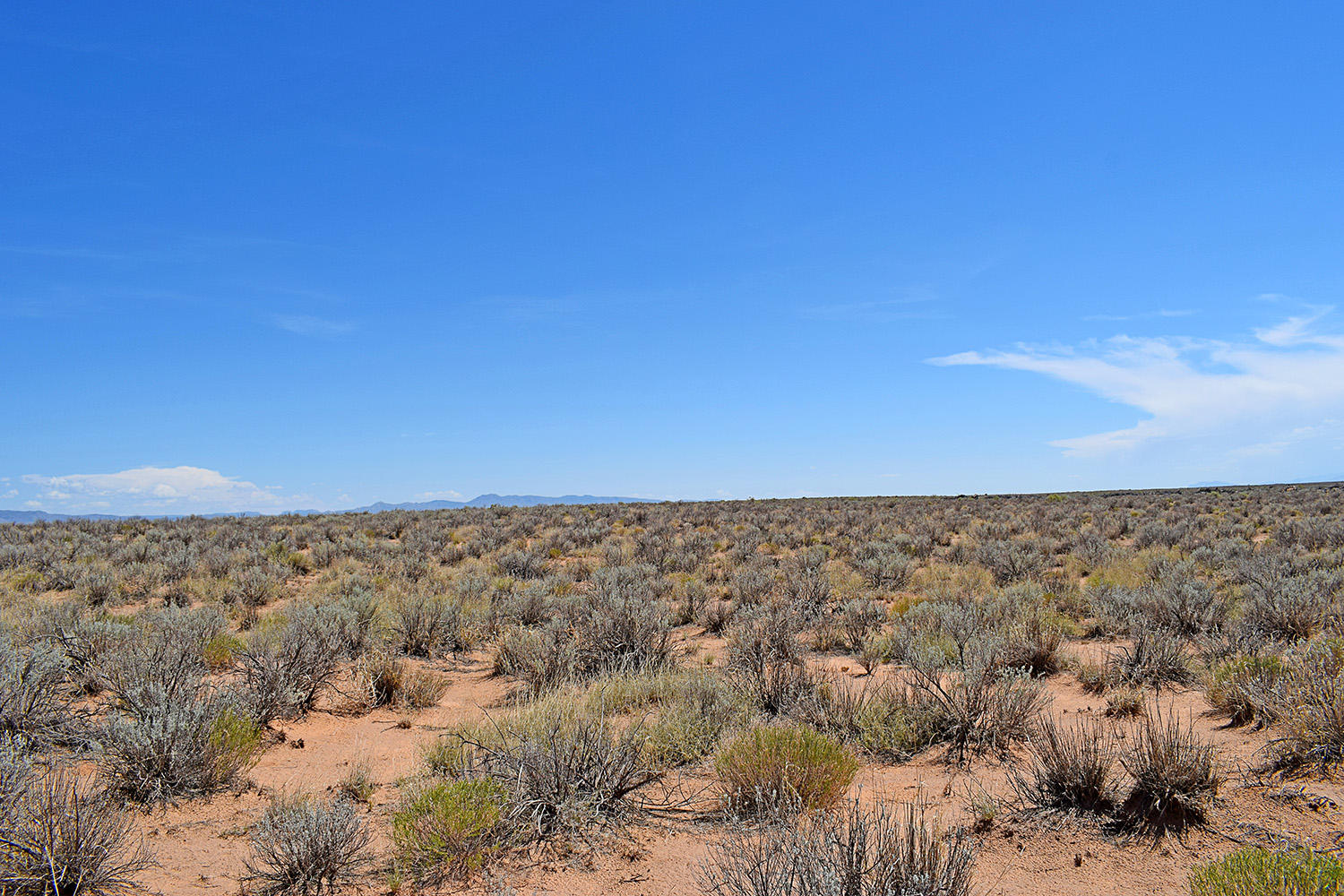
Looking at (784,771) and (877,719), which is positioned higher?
(784,771)

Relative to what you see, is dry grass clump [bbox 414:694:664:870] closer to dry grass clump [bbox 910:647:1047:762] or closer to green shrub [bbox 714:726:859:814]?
green shrub [bbox 714:726:859:814]

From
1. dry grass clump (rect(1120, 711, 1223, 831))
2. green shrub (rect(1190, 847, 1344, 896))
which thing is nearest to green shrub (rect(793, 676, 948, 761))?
dry grass clump (rect(1120, 711, 1223, 831))

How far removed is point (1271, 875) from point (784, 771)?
7.33ft

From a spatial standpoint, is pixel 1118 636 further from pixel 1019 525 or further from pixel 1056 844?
pixel 1019 525

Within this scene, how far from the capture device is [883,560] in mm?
13625

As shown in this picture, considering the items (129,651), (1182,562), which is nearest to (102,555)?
(129,651)

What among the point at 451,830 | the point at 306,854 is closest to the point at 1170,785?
the point at 451,830

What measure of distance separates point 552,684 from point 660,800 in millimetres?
2893

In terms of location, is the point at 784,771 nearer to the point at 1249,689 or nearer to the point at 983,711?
the point at 983,711

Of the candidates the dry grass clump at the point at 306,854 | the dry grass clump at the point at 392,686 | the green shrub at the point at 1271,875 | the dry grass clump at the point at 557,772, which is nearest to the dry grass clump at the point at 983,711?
the green shrub at the point at 1271,875

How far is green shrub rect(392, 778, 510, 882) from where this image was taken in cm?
360

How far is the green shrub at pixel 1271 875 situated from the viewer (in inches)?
106

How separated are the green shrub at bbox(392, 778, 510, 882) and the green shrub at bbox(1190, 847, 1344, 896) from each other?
349 centimetres

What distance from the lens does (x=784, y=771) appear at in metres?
4.04
